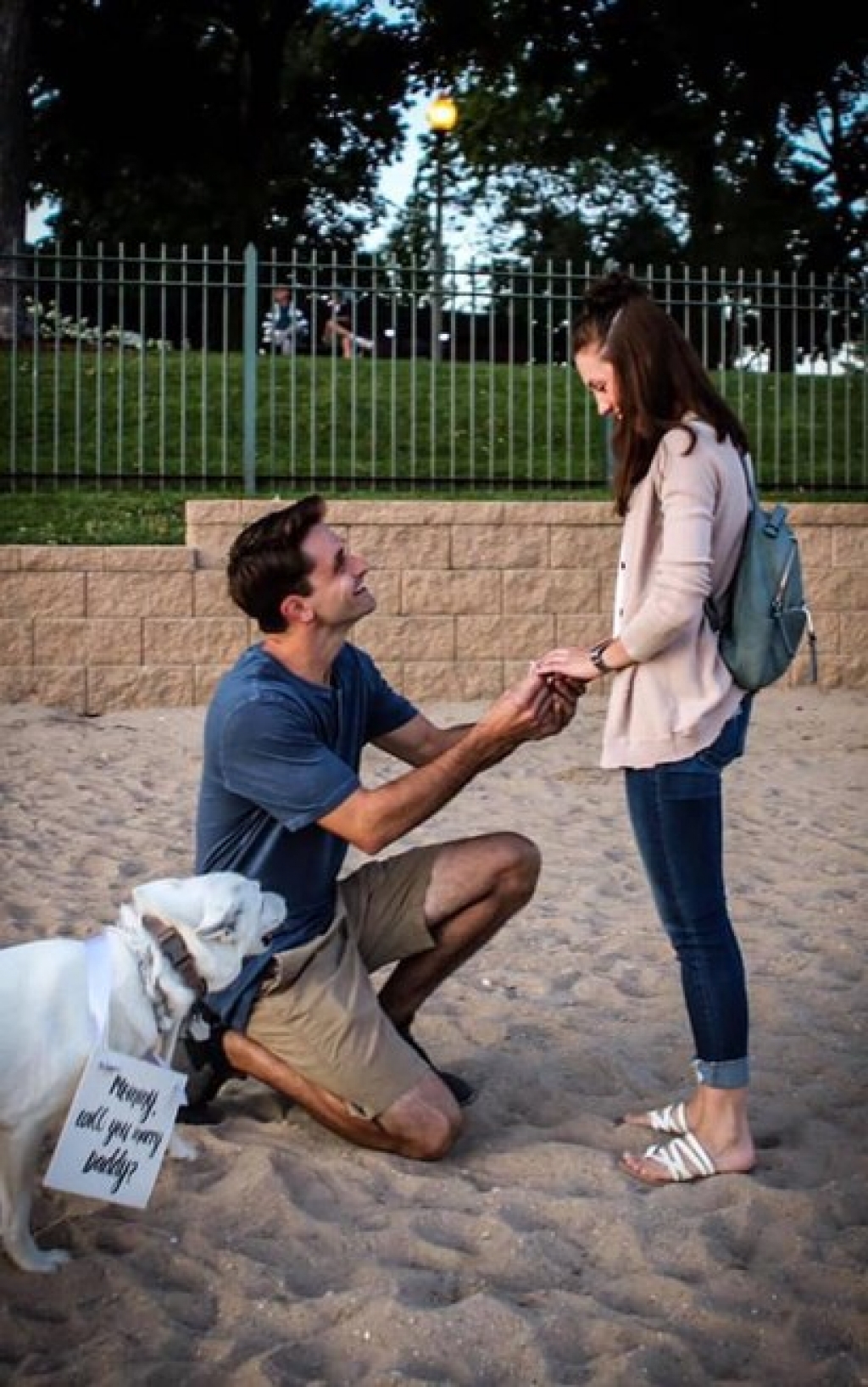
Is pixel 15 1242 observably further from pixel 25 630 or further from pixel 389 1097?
pixel 25 630

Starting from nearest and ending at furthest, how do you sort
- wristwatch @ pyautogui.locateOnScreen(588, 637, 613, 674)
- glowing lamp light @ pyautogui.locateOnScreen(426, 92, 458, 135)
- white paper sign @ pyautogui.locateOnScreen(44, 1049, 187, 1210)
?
1. white paper sign @ pyautogui.locateOnScreen(44, 1049, 187, 1210)
2. wristwatch @ pyautogui.locateOnScreen(588, 637, 613, 674)
3. glowing lamp light @ pyautogui.locateOnScreen(426, 92, 458, 135)

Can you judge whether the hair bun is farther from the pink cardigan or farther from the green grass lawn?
the green grass lawn

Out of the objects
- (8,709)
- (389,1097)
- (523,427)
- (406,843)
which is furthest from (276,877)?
(523,427)

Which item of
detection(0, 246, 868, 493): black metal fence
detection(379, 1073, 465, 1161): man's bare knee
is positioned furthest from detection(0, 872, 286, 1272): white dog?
detection(0, 246, 868, 493): black metal fence

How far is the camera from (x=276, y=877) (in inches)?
156

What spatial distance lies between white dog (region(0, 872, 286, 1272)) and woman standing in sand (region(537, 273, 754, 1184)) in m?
0.91

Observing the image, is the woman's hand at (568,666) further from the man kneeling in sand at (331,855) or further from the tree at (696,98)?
the tree at (696,98)

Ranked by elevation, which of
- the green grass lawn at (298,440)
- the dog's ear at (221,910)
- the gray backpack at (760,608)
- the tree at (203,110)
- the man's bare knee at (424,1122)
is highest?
the tree at (203,110)

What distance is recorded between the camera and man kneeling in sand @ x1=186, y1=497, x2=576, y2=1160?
3844 millimetres

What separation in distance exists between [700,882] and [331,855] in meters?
0.97

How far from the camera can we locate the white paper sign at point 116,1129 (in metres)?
3.19

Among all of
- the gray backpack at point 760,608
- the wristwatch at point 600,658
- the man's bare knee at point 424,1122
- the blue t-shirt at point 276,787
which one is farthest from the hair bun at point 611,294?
the man's bare knee at point 424,1122

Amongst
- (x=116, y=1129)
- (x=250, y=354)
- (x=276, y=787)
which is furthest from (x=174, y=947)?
(x=250, y=354)

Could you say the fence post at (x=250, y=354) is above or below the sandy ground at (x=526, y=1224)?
above
